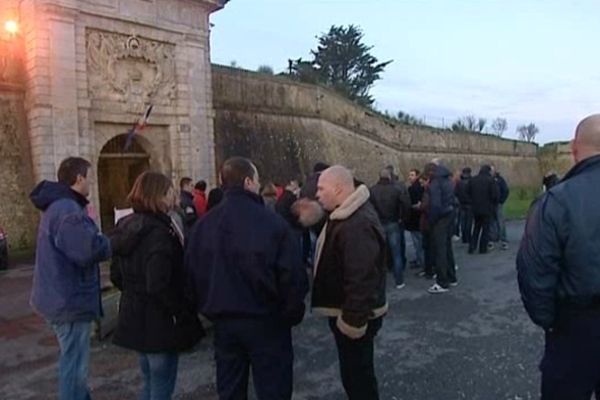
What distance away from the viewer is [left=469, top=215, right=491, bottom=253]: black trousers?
36.2ft

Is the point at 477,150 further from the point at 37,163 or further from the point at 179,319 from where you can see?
the point at 179,319

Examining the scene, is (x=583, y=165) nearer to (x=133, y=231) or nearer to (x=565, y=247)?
(x=565, y=247)

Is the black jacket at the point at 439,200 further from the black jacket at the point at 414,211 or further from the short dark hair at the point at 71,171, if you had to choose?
the short dark hair at the point at 71,171

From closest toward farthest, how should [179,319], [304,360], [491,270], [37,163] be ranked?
[179,319] < [304,360] < [491,270] < [37,163]

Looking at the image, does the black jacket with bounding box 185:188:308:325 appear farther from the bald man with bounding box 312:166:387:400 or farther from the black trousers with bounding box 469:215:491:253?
the black trousers with bounding box 469:215:491:253

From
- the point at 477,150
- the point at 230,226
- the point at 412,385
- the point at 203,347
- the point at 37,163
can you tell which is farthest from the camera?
the point at 477,150

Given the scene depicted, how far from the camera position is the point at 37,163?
46.0 feet

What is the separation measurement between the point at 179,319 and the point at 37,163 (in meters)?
12.5

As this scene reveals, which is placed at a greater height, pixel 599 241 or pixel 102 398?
pixel 599 241

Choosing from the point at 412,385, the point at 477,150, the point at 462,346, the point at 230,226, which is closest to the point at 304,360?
the point at 412,385

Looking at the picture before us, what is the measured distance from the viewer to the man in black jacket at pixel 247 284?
3.07 metres

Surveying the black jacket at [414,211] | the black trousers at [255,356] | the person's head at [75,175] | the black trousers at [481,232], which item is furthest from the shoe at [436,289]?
the person's head at [75,175]

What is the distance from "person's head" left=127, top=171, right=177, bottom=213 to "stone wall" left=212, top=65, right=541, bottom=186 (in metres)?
16.3

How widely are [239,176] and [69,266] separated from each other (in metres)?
1.40
